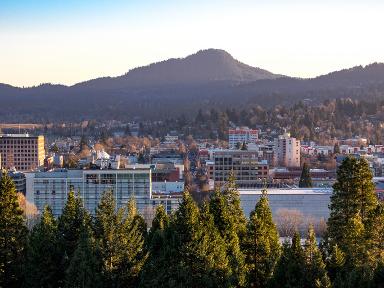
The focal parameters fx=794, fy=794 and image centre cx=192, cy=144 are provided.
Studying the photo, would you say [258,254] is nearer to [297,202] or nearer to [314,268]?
[314,268]

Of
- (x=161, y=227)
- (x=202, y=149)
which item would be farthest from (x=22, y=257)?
(x=202, y=149)

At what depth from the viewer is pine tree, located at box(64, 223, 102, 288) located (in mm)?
15328

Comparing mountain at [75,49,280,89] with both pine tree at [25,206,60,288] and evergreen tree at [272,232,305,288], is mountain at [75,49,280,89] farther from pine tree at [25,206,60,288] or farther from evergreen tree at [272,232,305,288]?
evergreen tree at [272,232,305,288]

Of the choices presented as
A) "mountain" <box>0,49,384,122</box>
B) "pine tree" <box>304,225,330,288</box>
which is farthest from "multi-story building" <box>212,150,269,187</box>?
"mountain" <box>0,49,384,122</box>

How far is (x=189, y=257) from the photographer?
1542 cm

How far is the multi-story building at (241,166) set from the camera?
48406 millimetres

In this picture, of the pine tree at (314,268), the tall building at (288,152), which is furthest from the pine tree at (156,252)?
the tall building at (288,152)

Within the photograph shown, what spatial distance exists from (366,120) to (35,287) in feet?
242

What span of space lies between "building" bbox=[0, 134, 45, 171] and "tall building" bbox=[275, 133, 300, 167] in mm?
19281

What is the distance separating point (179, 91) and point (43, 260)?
151045mm

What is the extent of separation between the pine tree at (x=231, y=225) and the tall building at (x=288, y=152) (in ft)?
147

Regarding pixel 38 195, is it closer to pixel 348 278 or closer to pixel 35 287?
pixel 35 287

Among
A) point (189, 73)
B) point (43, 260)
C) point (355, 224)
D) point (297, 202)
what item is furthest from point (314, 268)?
point (189, 73)

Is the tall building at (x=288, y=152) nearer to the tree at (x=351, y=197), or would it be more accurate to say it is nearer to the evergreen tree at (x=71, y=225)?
the tree at (x=351, y=197)
